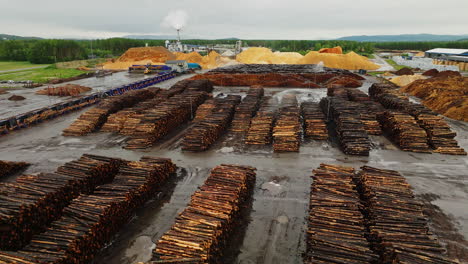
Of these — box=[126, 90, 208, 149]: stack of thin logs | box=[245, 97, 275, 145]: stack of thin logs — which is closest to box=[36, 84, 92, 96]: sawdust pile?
box=[126, 90, 208, 149]: stack of thin logs

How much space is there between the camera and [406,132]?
20750 millimetres

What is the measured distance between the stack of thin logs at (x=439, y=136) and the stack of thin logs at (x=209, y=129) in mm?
16221

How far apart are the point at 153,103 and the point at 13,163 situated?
13752 millimetres

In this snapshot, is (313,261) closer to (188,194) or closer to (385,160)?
(188,194)

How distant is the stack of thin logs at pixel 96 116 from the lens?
79.6ft

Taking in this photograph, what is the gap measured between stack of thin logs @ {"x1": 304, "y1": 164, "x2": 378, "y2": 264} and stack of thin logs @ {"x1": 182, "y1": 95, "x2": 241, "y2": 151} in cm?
943

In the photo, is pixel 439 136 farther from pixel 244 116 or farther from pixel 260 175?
pixel 244 116

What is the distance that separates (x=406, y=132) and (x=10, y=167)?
27.7 m

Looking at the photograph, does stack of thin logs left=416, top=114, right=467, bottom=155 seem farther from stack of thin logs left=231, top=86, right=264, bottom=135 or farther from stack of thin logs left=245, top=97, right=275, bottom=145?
stack of thin logs left=231, top=86, right=264, bottom=135

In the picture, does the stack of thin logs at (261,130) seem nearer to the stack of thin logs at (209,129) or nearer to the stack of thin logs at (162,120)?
the stack of thin logs at (209,129)

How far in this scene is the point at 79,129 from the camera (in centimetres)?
2419

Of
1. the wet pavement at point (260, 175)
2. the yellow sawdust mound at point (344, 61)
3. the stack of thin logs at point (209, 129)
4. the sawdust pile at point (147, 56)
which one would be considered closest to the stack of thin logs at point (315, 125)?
the wet pavement at point (260, 175)

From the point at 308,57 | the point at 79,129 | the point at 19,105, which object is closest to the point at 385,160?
the point at 79,129

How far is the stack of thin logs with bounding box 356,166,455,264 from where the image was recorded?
370 inches
